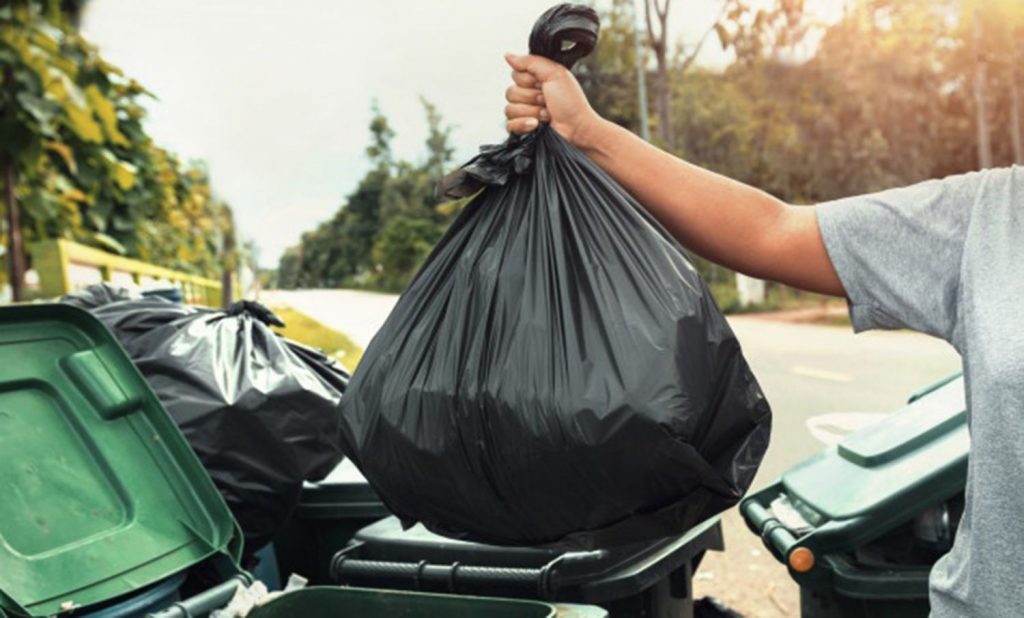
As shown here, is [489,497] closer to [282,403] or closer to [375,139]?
[282,403]

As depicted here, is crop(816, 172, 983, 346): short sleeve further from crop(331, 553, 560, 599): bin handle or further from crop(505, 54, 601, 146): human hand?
crop(331, 553, 560, 599): bin handle

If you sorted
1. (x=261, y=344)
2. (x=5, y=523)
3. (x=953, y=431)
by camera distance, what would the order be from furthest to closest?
(x=261, y=344) < (x=953, y=431) < (x=5, y=523)

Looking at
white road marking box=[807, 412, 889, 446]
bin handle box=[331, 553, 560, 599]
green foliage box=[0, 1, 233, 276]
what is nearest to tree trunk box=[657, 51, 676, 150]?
green foliage box=[0, 1, 233, 276]

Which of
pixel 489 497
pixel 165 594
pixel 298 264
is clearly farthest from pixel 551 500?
pixel 298 264

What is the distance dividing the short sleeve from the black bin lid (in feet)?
2.66

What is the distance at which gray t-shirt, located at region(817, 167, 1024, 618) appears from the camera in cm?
121

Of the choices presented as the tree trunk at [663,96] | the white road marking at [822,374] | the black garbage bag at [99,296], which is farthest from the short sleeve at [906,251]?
the tree trunk at [663,96]

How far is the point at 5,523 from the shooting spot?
1.83 m

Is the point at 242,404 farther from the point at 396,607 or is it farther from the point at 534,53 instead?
the point at 534,53

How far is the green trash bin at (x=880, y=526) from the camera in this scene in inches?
83.7

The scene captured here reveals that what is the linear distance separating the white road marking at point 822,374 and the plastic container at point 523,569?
8635mm

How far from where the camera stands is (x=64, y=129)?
23.0 feet

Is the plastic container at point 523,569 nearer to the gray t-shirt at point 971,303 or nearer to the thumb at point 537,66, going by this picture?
the gray t-shirt at point 971,303

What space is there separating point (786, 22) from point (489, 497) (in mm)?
25318
